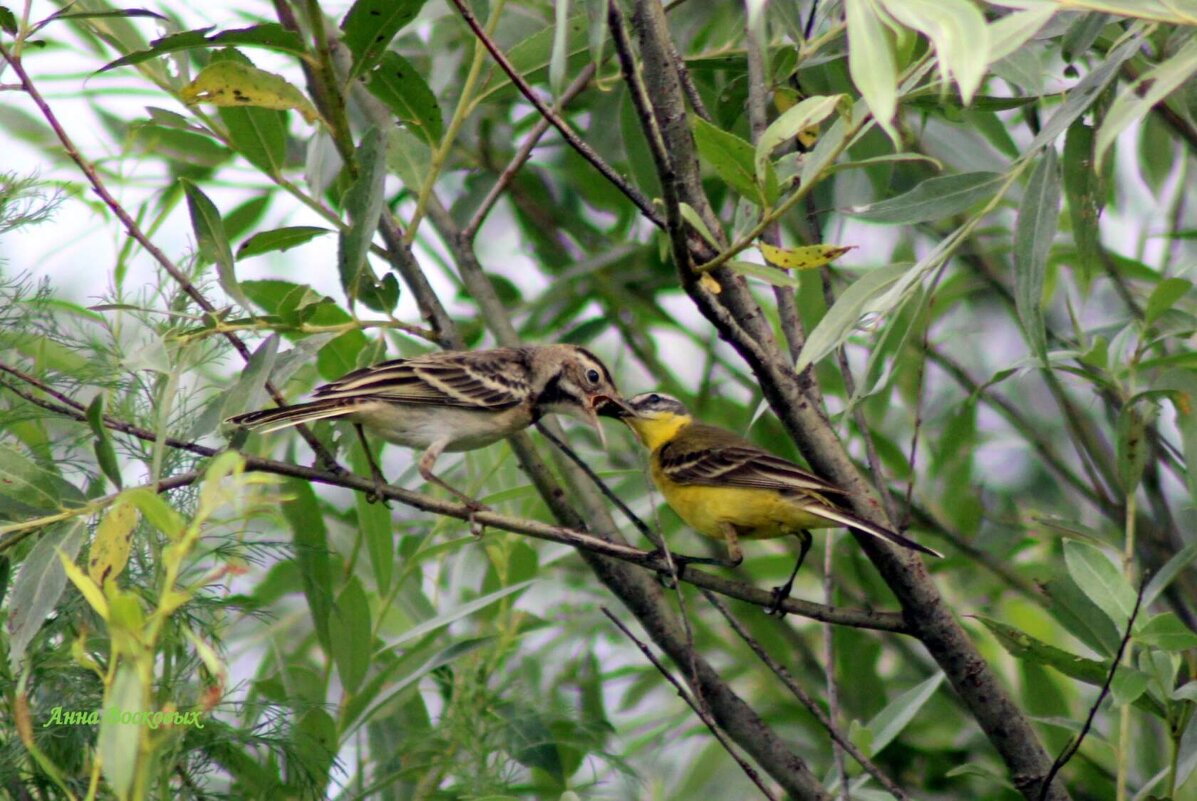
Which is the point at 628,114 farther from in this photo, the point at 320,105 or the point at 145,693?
the point at 145,693

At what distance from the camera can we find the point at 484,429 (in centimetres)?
453

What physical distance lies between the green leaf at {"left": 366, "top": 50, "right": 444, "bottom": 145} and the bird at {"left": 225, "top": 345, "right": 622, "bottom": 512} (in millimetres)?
845

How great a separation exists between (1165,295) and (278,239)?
2177mm

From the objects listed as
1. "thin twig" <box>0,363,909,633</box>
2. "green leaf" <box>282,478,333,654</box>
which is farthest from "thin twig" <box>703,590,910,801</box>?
"green leaf" <box>282,478,333,654</box>

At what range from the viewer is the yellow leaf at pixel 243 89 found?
8.95ft

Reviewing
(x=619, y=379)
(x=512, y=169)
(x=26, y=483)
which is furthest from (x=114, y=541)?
(x=619, y=379)

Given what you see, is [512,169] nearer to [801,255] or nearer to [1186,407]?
[801,255]

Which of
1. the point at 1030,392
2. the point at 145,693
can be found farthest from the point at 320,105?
the point at 1030,392

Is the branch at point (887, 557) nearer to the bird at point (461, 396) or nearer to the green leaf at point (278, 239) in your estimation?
the green leaf at point (278, 239)

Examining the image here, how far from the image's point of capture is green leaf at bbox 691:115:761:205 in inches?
86.0

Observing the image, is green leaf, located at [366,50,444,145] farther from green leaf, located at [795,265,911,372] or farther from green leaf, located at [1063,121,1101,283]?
green leaf, located at [1063,121,1101,283]

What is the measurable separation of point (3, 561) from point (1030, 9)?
224 centimetres

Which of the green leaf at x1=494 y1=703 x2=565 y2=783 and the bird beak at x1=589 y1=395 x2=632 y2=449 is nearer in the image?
the green leaf at x1=494 y1=703 x2=565 y2=783

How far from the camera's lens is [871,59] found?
1.77 m
